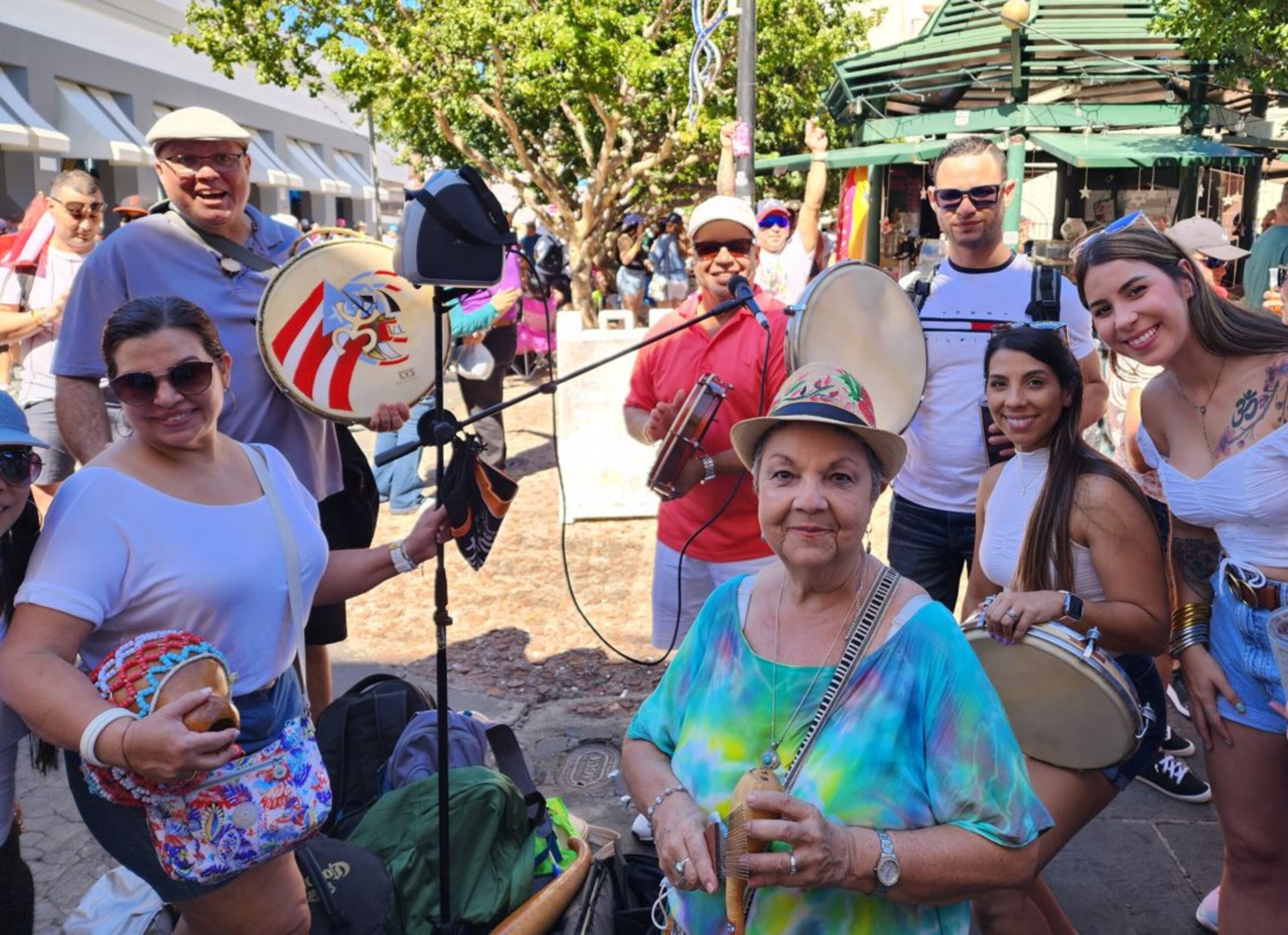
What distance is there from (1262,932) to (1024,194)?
1467cm

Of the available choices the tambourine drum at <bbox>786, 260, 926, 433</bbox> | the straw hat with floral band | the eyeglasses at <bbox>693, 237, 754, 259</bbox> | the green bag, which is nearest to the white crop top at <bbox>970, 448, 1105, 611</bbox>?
the tambourine drum at <bbox>786, 260, 926, 433</bbox>

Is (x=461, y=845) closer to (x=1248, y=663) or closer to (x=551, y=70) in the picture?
(x=1248, y=663)

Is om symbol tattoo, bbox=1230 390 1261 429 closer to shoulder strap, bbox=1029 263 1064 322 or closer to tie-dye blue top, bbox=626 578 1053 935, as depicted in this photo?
shoulder strap, bbox=1029 263 1064 322

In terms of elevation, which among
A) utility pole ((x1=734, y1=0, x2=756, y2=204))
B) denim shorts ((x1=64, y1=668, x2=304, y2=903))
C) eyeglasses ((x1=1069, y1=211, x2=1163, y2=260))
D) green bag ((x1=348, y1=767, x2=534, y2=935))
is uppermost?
utility pole ((x1=734, y1=0, x2=756, y2=204))

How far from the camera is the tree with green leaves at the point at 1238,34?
340 inches

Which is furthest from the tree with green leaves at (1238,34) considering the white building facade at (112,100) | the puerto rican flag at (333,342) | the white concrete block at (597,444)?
the white building facade at (112,100)

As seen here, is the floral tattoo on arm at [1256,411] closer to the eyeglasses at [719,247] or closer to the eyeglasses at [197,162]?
the eyeglasses at [719,247]

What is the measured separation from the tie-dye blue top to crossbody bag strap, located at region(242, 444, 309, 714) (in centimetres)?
102

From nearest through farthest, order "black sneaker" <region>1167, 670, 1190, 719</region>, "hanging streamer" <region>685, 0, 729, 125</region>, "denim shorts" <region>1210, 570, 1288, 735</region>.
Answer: "denim shorts" <region>1210, 570, 1288, 735</region> < "black sneaker" <region>1167, 670, 1190, 719</region> < "hanging streamer" <region>685, 0, 729, 125</region>

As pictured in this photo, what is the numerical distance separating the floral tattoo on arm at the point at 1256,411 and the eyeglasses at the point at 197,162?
9.53ft

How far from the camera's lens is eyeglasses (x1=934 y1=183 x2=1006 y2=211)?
135 inches

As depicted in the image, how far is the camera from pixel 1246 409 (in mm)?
2447

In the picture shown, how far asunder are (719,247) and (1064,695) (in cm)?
200

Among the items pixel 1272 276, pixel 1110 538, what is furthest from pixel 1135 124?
pixel 1110 538
